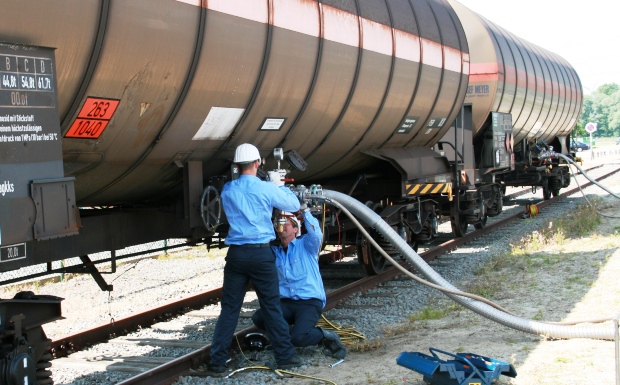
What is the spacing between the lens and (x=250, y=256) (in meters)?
6.30

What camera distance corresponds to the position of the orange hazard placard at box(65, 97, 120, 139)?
198 inches

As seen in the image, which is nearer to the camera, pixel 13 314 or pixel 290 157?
pixel 13 314

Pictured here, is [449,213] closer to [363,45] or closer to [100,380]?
[363,45]

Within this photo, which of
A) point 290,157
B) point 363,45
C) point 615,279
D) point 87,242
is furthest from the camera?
point 615,279

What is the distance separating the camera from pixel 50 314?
5.23 meters

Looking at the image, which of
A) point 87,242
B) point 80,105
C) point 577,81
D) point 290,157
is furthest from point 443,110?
point 577,81

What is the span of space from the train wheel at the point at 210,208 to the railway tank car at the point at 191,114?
0.02 m

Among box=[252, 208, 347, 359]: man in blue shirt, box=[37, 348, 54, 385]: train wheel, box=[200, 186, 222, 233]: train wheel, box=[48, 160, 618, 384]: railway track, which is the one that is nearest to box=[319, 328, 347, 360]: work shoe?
box=[252, 208, 347, 359]: man in blue shirt

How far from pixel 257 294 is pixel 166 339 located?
176cm

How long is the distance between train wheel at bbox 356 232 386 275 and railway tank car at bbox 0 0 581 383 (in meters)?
0.04

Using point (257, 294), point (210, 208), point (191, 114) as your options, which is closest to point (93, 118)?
point (191, 114)

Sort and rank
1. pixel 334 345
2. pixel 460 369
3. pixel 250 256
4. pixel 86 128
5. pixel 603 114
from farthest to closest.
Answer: pixel 603 114
pixel 334 345
pixel 250 256
pixel 460 369
pixel 86 128

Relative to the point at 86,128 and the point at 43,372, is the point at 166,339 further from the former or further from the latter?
the point at 86,128

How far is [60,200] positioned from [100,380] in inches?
90.3
